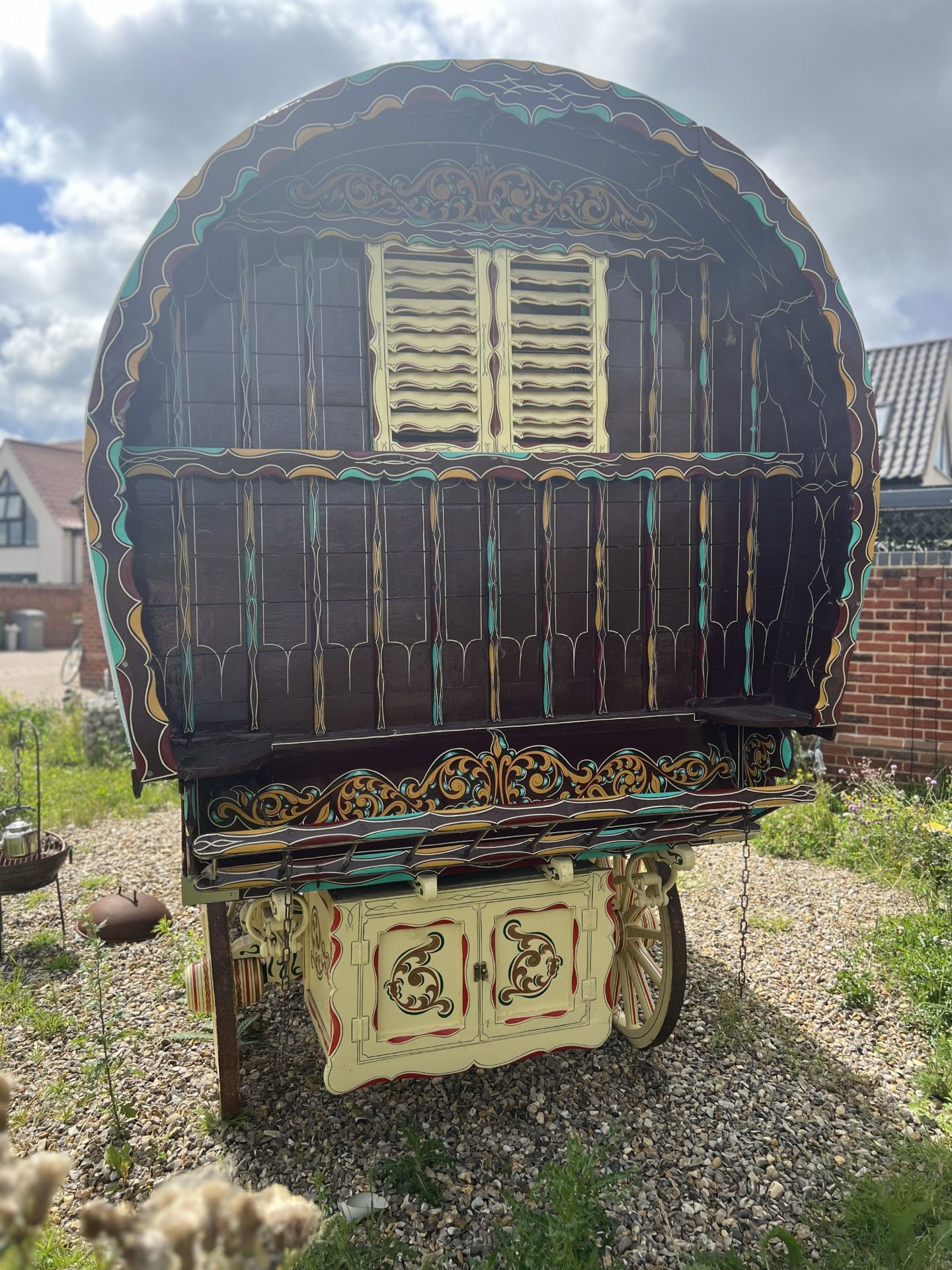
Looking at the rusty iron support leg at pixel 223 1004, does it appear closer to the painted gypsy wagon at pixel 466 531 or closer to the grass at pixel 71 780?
the painted gypsy wagon at pixel 466 531

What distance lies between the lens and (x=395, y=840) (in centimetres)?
300

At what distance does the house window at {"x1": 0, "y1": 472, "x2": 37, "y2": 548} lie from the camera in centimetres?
2514

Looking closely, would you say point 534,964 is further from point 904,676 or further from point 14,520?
point 14,520

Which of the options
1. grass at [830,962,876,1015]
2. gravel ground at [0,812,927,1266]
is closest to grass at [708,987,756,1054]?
gravel ground at [0,812,927,1266]

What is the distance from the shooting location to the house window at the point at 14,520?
82.5 ft

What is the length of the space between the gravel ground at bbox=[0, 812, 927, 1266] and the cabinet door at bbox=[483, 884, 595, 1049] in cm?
50

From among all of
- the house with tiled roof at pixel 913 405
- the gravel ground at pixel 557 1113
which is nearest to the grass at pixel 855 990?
the gravel ground at pixel 557 1113

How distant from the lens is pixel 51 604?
850 inches

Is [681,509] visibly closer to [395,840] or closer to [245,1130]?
[395,840]

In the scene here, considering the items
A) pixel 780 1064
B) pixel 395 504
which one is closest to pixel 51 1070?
pixel 395 504

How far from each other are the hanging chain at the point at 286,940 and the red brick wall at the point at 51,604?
64.7 ft

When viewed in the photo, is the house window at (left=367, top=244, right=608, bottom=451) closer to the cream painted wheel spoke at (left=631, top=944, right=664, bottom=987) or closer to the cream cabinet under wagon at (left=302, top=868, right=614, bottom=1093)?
the cream cabinet under wagon at (left=302, top=868, right=614, bottom=1093)

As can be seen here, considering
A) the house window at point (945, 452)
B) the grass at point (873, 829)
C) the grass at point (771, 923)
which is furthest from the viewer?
the house window at point (945, 452)

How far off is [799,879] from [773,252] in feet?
15.7
